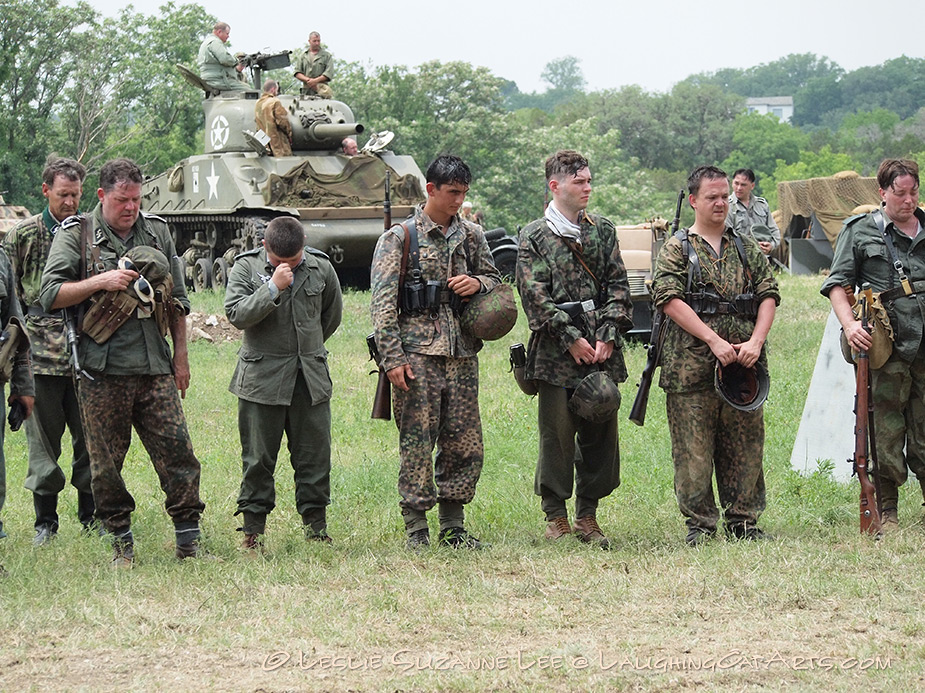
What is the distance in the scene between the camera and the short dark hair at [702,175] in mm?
6645

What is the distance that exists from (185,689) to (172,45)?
44.4m

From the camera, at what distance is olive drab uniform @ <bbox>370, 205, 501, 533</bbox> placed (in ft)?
21.8

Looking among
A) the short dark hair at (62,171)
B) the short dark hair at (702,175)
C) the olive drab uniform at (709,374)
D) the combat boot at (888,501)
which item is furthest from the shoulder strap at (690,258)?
the short dark hair at (62,171)

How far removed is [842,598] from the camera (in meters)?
5.52

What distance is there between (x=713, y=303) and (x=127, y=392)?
289 cm

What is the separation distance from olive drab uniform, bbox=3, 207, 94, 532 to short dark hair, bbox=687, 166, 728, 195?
10.9 ft

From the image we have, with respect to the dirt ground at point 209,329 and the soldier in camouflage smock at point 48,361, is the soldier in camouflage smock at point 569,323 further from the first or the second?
the dirt ground at point 209,329

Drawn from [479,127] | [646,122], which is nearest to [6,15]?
[479,127]

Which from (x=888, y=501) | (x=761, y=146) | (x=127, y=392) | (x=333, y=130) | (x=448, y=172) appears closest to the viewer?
(x=127, y=392)

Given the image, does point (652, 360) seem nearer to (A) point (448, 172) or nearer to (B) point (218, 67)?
(A) point (448, 172)

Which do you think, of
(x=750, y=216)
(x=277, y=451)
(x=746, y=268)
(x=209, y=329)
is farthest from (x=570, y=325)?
(x=209, y=329)

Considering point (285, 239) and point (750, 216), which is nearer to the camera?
point (285, 239)

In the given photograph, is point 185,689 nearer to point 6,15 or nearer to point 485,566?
point 485,566

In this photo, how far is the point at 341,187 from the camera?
19500mm
